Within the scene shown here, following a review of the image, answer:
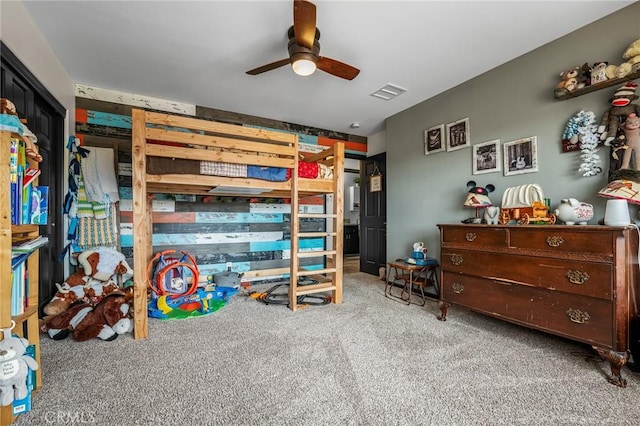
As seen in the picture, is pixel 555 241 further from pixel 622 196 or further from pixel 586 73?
pixel 586 73

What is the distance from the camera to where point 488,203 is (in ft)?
9.11

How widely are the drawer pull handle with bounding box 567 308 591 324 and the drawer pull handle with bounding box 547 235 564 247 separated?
1.41ft

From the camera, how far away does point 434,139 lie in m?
3.55

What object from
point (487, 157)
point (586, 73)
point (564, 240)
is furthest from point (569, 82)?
point (564, 240)

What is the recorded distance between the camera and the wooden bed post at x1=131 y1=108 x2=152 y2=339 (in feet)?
7.37

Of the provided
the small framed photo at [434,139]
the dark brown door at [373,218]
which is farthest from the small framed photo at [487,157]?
the dark brown door at [373,218]

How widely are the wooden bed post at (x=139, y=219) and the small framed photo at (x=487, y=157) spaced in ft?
10.7

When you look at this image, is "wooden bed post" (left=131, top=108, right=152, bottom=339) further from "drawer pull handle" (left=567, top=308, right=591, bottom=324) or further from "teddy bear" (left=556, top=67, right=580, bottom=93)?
"teddy bear" (left=556, top=67, right=580, bottom=93)

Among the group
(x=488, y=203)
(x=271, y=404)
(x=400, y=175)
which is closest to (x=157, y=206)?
(x=271, y=404)

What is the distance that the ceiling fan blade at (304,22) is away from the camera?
69.0 inches

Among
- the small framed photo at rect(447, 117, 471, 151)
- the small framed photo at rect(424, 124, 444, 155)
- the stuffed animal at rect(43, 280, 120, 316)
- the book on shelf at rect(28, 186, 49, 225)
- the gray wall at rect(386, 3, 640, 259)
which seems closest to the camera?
the book on shelf at rect(28, 186, 49, 225)

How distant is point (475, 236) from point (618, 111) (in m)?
1.30

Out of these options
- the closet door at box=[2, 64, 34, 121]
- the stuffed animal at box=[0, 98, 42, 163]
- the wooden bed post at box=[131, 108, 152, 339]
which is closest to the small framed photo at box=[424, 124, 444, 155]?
the wooden bed post at box=[131, 108, 152, 339]

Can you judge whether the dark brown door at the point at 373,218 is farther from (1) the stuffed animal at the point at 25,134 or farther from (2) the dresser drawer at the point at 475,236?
(1) the stuffed animal at the point at 25,134
